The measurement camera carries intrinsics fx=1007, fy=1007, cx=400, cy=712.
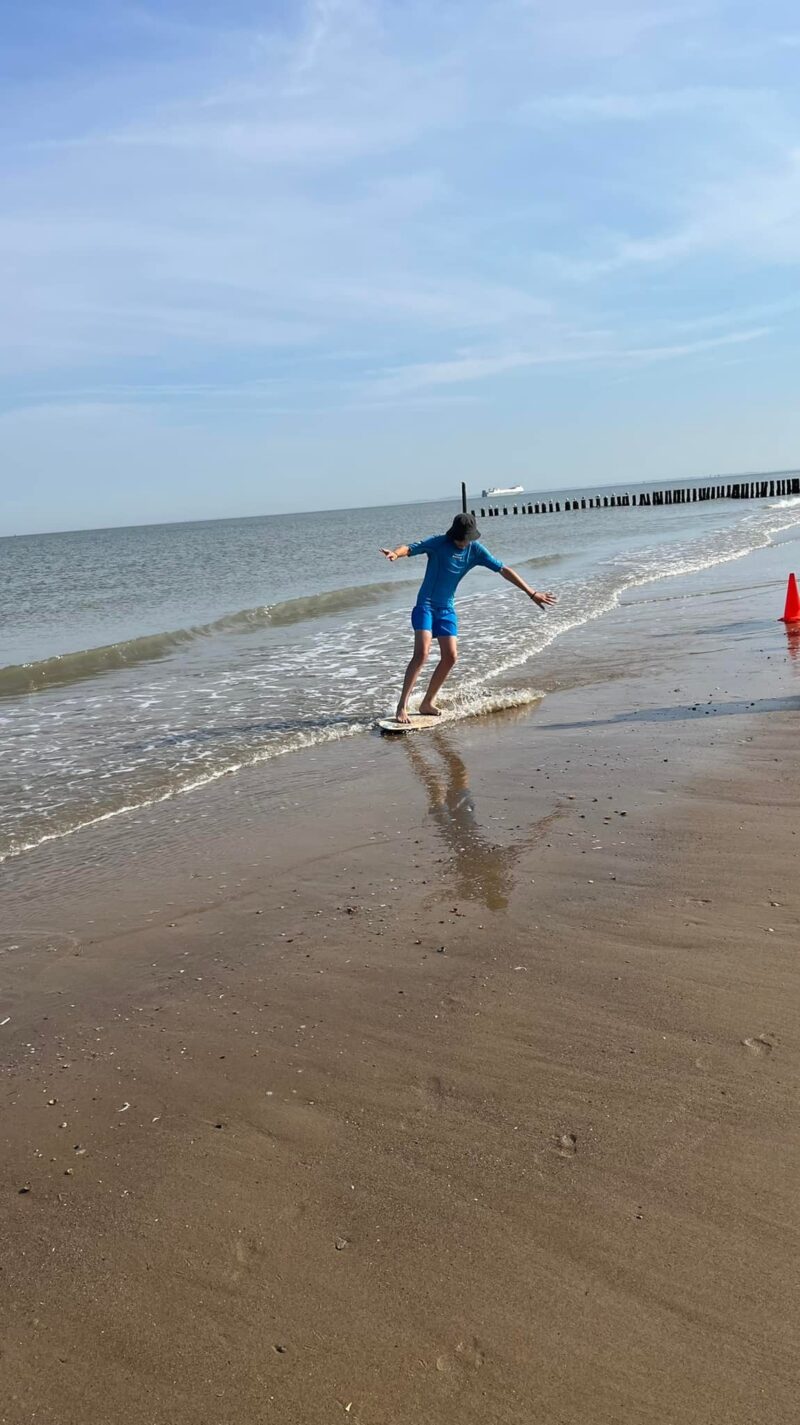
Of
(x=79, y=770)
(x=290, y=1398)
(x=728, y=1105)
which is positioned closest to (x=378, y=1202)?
(x=290, y=1398)

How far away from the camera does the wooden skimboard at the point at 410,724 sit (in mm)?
9125

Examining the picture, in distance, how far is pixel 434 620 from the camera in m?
9.60

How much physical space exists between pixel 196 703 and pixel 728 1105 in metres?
9.26

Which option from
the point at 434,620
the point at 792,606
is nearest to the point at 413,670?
the point at 434,620

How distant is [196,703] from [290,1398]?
974 cm

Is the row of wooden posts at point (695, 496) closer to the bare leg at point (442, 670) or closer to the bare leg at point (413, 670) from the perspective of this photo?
the bare leg at point (442, 670)

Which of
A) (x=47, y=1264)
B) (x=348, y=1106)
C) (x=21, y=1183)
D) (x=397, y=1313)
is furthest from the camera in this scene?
(x=348, y=1106)

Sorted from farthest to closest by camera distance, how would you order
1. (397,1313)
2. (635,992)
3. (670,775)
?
(670,775)
(635,992)
(397,1313)

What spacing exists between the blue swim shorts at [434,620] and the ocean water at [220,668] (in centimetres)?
78

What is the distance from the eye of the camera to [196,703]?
37.8ft

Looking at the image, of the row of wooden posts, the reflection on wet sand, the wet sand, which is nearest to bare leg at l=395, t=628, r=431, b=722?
the reflection on wet sand

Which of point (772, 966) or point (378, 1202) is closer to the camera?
point (378, 1202)

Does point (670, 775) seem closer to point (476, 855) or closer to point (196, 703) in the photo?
point (476, 855)

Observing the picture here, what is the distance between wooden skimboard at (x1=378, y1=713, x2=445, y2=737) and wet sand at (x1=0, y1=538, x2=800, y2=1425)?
9.62ft
